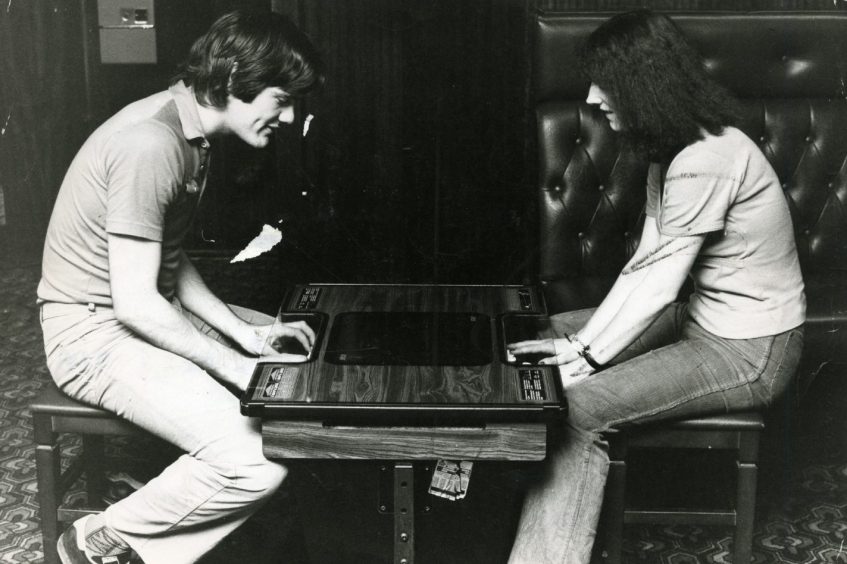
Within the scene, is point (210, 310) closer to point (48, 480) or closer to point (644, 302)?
point (48, 480)

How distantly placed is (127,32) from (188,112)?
6.22 ft

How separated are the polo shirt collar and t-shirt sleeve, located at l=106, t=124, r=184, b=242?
0.12 metres

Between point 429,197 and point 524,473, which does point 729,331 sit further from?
point 429,197

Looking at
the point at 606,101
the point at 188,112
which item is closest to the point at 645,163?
the point at 606,101

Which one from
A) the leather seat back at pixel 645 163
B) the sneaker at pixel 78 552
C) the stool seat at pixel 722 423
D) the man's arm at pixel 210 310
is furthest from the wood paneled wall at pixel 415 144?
the sneaker at pixel 78 552

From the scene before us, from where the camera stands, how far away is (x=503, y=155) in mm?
3201

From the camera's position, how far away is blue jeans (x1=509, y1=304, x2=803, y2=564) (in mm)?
1956

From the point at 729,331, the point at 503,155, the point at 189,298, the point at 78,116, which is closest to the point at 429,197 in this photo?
the point at 503,155

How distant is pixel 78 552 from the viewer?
2.06m

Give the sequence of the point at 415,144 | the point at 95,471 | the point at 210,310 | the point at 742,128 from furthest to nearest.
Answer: the point at 415,144
the point at 742,128
the point at 95,471
the point at 210,310

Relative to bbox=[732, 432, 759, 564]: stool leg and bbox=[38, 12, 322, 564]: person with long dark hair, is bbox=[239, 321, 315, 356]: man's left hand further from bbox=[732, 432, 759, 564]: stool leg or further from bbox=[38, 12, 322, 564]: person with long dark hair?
bbox=[732, 432, 759, 564]: stool leg

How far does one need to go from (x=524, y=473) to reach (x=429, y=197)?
1431mm

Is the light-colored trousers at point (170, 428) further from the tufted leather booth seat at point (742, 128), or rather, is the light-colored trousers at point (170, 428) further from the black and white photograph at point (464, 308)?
the tufted leather booth seat at point (742, 128)

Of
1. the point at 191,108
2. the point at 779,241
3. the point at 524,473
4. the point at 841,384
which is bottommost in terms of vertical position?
the point at 841,384
